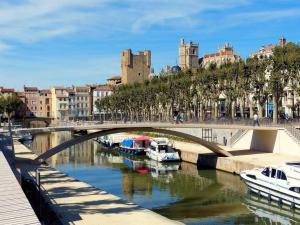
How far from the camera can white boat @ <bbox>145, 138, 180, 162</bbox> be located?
2111 inches

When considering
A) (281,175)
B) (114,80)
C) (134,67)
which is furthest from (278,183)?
(114,80)

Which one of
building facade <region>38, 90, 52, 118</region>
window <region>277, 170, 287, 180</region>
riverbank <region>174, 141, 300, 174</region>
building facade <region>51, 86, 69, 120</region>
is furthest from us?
building facade <region>38, 90, 52, 118</region>

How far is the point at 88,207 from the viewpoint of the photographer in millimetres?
25172

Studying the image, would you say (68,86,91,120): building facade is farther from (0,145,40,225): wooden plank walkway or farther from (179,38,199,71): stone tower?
(0,145,40,225): wooden plank walkway

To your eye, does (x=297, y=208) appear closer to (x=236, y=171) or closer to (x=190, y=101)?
(x=236, y=171)

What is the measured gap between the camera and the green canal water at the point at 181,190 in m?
28.7

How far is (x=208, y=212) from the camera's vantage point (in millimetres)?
29859

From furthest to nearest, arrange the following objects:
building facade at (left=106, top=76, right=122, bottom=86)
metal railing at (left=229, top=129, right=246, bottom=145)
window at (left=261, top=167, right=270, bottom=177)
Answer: building facade at (left=106, top=76, right=122, bottom=86) < metal railing at (left=229, top=129, right=246, bottom=145) < window at (left=261, top=167, right=270, bottom=177)

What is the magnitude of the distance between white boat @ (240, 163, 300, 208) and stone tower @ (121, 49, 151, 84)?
117 m

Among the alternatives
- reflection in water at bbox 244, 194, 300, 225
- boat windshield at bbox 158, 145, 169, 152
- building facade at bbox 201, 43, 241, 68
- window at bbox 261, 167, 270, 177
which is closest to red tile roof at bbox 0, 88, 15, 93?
building facade at bbox 201, 43, 241, 68

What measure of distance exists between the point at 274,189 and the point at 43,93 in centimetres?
14681

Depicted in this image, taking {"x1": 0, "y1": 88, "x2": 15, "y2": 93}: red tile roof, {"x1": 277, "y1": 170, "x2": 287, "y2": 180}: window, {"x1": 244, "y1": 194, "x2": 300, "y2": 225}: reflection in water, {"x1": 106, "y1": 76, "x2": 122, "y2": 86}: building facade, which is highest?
{"x1": 106, "y1": 76, "x2": 122, "y2": 86}: building facade

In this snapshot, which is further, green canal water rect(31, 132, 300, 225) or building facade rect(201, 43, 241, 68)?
building facade rect(201, 43, 241, 68)

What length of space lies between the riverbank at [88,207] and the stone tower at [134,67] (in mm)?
117451
